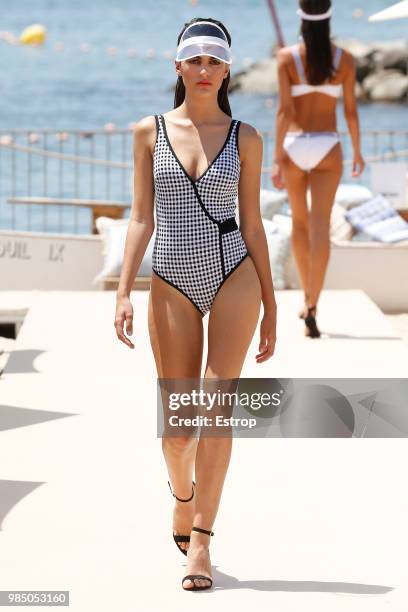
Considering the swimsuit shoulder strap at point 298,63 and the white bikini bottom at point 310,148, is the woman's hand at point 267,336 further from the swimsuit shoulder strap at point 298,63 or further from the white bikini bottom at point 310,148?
the swimsuit shoulder strap at point 298,63

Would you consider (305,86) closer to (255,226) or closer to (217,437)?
(255,226)

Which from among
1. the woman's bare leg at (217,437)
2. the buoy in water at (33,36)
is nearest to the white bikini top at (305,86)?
the woman's bare leg at (217,437)

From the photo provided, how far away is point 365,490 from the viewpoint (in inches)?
224

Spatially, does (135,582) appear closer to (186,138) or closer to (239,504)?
(239,504)

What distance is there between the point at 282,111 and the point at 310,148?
12.5 inches

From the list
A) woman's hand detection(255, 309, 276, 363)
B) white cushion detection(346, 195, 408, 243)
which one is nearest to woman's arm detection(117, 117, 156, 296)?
woman's hand detection(255, 309, 276, 363)

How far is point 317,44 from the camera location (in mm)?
Answer: 8352

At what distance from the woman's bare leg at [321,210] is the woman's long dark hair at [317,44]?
43cm

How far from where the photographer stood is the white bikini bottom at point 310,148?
27.4 feet

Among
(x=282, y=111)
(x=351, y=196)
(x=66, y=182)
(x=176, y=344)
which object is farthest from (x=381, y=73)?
(x=176, y=344)

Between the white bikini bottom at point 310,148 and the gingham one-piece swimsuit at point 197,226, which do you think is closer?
the gingham one-piece swimsuit at point 197,226

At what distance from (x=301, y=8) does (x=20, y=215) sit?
35.0 feet

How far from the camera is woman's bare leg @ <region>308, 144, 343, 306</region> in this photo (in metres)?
8.45

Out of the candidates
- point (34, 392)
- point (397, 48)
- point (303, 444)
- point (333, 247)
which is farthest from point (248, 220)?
point (397, 48)
